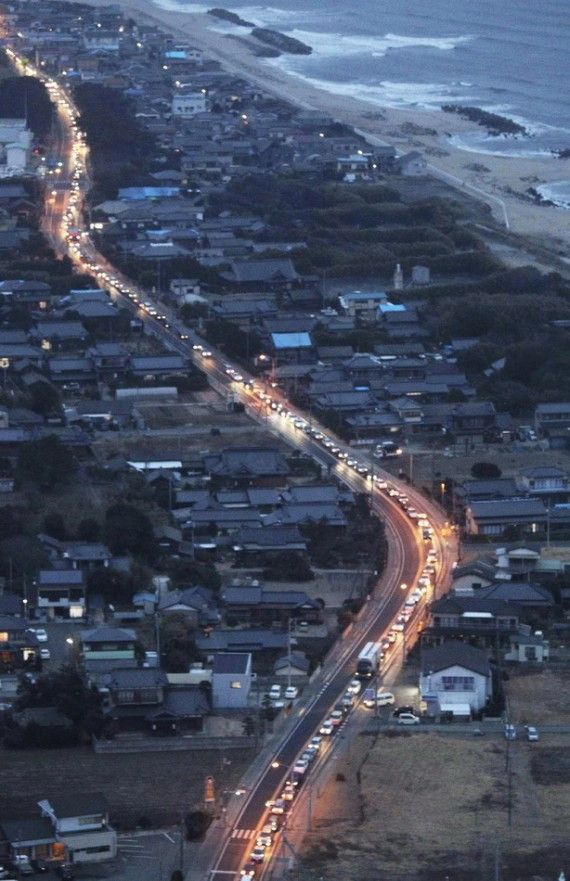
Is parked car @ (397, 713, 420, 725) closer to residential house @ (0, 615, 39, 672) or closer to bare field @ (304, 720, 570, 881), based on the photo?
bare field @ (304, 720, 570, 881)

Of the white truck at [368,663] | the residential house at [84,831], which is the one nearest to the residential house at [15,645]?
the white truck at [368,663]

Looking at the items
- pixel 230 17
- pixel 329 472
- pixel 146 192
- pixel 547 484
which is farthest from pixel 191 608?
pixel 230 17

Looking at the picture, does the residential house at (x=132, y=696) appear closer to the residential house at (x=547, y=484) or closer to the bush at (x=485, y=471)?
the residential house at (x=547, y=484)

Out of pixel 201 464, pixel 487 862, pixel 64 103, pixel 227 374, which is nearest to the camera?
pixel 487 862

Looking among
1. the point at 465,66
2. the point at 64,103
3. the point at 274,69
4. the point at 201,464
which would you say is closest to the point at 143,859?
the point at 201,464

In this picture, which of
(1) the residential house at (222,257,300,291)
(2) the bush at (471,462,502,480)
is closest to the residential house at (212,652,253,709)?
(2) the bush at (471,462,502,480)

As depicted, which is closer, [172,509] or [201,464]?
[172,509]

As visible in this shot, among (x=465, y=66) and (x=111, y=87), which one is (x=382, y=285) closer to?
(x=111, y=87)
